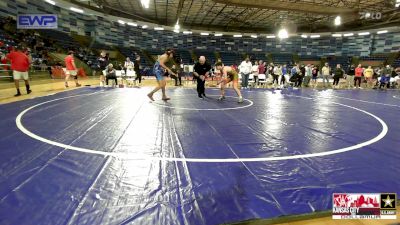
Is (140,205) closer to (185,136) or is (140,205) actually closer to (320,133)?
(185,136)

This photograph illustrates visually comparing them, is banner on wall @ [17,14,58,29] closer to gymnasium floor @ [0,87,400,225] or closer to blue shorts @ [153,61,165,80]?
blue shorts @ [153,61,165,80]

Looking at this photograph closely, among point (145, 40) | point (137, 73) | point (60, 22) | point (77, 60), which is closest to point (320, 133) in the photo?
point (137, 73)

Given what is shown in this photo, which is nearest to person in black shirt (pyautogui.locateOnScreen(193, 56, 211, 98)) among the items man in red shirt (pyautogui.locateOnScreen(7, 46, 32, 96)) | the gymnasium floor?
the gymnasium floor

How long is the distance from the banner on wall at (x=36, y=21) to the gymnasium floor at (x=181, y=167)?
32.7ft

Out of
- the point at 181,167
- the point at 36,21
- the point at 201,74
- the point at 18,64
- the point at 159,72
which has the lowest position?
the point at 181,167

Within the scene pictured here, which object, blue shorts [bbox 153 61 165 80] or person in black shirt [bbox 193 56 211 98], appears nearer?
blue shorts [bbox 153 61 165 80]

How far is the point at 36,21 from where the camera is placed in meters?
14.5

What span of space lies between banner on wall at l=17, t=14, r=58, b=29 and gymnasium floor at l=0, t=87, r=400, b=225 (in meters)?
9.97

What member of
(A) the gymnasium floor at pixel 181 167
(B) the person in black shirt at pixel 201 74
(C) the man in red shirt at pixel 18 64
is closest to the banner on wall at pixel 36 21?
(C) the man in red shirt at pixel 18 64

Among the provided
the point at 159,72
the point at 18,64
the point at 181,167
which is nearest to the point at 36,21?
the point at 18,64

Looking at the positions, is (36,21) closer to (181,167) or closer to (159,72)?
(159,72)

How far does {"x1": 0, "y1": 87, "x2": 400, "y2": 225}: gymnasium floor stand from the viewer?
2.26 m

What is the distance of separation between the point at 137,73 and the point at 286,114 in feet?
40.1

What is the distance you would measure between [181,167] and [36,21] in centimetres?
1562
